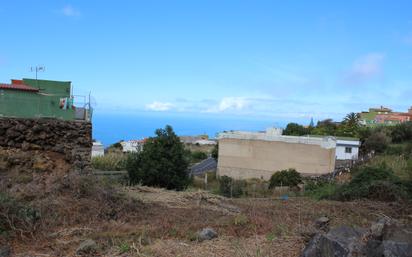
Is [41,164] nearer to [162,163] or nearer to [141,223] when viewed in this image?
[162,163]

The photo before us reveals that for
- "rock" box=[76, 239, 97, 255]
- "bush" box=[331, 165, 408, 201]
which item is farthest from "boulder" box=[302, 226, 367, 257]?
"bush" box=[331, 165, 408, 201]

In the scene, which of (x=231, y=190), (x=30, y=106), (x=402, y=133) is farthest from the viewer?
(x=402, y=133)

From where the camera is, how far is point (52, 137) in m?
10.8

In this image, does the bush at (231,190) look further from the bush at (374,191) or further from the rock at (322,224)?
the rock at (322,224)

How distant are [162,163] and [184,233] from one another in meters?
11.0

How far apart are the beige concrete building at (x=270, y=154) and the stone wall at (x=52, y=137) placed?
3096 centimetres

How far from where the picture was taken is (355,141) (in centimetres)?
4506

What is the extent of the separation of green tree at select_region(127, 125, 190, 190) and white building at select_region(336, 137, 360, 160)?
108ft

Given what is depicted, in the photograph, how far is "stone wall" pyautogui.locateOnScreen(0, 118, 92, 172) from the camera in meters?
10.4

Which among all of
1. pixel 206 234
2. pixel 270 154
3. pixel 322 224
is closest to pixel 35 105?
pixel 206 234

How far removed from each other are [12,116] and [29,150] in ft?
4.62

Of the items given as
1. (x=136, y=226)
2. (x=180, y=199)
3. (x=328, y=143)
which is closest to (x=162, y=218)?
(x=136, y=226)

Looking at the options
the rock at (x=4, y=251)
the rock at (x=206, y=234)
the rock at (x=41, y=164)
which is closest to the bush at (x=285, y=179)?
the rock at (x=41, y=164)

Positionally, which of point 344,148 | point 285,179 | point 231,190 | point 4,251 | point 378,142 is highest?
point 378,142
